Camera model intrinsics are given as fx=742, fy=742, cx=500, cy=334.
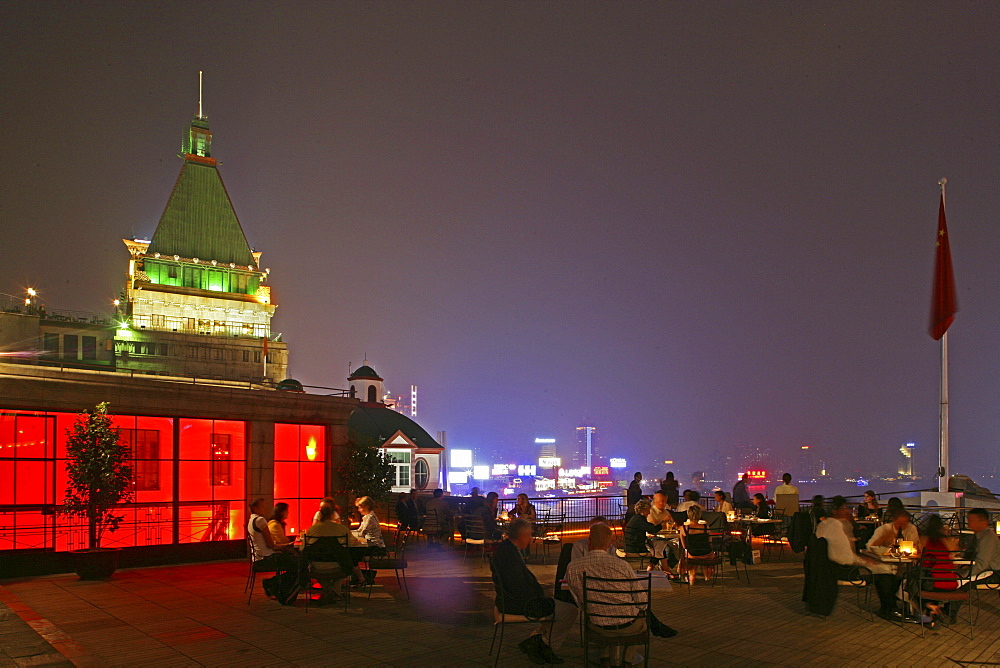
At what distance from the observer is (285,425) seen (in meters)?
17.0

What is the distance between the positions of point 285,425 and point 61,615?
7.43 metres

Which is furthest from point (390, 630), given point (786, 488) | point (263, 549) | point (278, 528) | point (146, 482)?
point (786, 488)

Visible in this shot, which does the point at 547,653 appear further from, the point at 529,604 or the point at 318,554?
the point at 318,554

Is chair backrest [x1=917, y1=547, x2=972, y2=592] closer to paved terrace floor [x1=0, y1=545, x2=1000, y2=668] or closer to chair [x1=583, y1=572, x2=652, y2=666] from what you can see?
paved terrace floor [x1=0, y1=545, x2=1000, y2=668]

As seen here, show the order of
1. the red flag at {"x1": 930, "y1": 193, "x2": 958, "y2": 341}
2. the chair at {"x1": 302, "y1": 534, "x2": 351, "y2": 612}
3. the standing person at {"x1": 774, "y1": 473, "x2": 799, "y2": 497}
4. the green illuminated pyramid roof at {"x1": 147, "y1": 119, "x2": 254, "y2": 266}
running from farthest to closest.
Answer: the green illuminated pyramid roof at {"x1": 147, "y1": 119, "x2": 254, "y2": 266}
the red flag at {"x1": 930, "y1": 193, "x2": 958, "y2": 341}
the standing person at {"x1": 774, "y1": 473, "x2": 799, "y2": 497}
the chair at {"x1": 302, "y1": 534, "x2": 351, "y2": 612}

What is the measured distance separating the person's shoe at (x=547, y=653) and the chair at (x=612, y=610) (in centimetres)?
96

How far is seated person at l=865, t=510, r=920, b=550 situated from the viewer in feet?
33.6

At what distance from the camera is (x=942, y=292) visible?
63.2 ft

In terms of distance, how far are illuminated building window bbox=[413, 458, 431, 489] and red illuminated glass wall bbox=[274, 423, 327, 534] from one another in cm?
3985

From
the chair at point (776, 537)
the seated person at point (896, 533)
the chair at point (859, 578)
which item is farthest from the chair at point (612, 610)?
the chair at point (776, 537)

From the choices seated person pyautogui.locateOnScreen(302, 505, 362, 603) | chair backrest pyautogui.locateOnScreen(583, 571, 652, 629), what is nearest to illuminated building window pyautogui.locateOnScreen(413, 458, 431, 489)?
seated person pyautogui.locateOnScreen(302, 505, 362, 603)

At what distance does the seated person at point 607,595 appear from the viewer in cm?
648

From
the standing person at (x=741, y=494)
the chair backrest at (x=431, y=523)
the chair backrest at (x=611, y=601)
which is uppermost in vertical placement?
the chair backrest at (x=611, y=601)

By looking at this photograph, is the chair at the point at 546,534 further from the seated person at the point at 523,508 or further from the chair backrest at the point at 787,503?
the chair backrest at the point at 787,503
